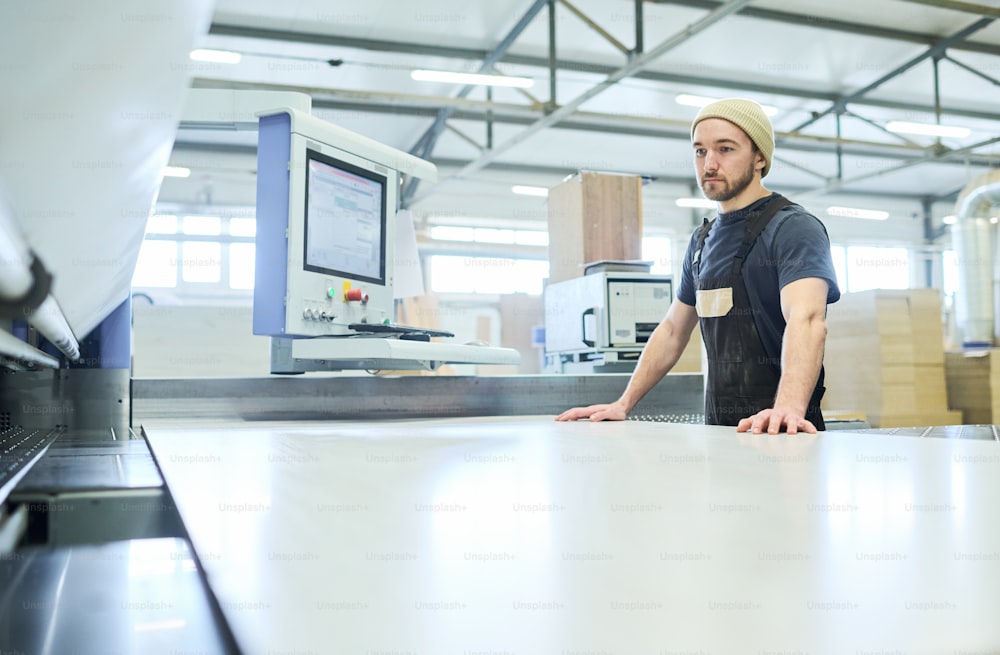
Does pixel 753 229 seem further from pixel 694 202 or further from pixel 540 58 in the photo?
pixel 694 202

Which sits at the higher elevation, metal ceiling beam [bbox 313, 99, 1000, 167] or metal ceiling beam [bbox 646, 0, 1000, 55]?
metal ceiling beam [bbox 646, 0, 1000, 55]

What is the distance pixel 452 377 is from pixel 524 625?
183 cm

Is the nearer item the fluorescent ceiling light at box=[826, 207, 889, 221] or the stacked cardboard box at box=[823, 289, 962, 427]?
the stacked cardboard box at box=[823, 289, 962, 427]

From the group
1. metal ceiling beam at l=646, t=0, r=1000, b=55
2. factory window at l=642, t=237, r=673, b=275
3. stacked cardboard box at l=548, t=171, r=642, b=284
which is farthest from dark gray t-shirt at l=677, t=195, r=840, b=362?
factory window at l=642, t=237, r=673, b=275

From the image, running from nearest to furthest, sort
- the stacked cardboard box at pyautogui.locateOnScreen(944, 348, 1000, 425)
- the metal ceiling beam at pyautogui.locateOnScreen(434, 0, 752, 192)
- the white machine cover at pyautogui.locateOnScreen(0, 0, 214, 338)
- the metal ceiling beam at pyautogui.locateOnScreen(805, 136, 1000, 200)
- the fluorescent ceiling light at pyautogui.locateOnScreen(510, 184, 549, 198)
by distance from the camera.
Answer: the white machine cover at pyautogui.locateOnScreen(0, 0, 214, 338), the stacked cardboard box at pyautogui.locateOnScreen(944, 348, 1000, 425), the metal ceiling beam at pyautogui.locateOnScreen(434, 0, 752, 192), the metal ceiling beam at pyautogui.locateOnScreen(805, 136, 1000, 200), the fluorescent ceiling light at pyautogui.locateOnScreen(510, 184, 549, 198)

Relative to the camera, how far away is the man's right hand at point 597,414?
1.81 m

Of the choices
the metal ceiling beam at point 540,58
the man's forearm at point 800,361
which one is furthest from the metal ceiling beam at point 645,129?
the man's forearm at point 800,361

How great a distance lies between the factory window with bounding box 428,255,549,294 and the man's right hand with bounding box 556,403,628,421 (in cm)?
830

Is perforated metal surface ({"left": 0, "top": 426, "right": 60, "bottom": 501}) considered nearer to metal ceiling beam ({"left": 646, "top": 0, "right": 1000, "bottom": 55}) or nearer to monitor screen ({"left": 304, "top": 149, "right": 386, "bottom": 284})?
monitor screen ({"left": 304, "top": 149, "right": 386, "bottom": 284})

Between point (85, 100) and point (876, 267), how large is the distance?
531 inches

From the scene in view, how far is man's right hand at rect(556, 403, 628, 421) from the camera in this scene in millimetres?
1807

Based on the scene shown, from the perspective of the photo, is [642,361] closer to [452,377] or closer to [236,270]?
[452,377]

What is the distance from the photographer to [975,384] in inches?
187

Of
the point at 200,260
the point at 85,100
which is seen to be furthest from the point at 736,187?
the point at 200,260
